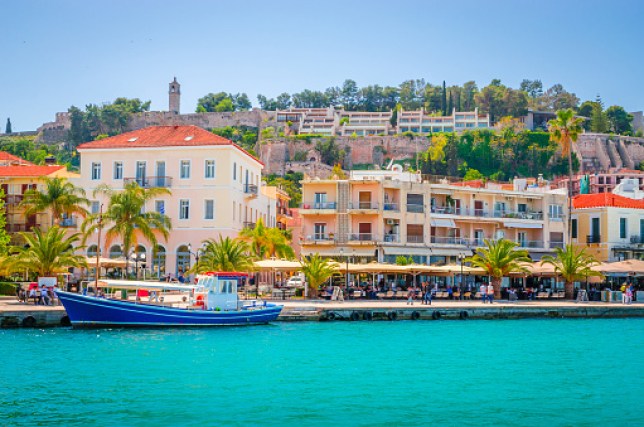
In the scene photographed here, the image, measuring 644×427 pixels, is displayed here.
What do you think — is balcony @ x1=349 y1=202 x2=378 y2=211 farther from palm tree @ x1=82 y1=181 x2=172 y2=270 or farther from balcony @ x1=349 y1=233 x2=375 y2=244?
palm tree @ x1=82 y1=181 x2=172 y2=270

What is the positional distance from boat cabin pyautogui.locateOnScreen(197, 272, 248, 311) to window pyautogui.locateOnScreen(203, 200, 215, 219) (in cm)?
1547

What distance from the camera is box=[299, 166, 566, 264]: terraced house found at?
52469 mm

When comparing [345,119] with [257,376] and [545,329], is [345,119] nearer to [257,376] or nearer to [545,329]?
[545,329]

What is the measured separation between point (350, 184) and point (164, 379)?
3172cm

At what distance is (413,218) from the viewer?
176ft

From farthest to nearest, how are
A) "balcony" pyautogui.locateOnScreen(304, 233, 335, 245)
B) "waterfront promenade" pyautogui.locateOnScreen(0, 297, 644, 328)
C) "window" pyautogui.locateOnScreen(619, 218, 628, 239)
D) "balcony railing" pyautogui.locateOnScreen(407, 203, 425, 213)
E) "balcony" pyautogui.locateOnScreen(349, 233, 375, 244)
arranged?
"window" pyautogui.locateOnScreen(619, 218, 628, 239)
"balcony railing" pyautogui.locateOnScreen(407, 203, 425, 213)
"balcony" pyautogui.locateOnScreen(304, 233, 335, 245)
"balcony" pyautogui.locateOnScreen(349, 233, 375, 244)
"waterfront promenade" pyautogui.locateOnScreen(0, 297, 644, 328)

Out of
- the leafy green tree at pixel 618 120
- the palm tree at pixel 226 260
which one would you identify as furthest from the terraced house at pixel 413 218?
the leafy green tree at pixel 618 120

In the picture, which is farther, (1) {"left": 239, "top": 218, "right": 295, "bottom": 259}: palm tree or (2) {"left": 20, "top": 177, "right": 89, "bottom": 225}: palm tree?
(1) {"left": 239, "top": 218, "right": 295, "bottom": 259}: palm tree

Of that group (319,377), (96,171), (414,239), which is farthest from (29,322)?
(414,239)

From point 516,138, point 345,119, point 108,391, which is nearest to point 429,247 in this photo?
point 108,391

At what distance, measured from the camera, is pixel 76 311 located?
1294 inches

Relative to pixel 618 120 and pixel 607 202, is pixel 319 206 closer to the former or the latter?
pixel 607 202

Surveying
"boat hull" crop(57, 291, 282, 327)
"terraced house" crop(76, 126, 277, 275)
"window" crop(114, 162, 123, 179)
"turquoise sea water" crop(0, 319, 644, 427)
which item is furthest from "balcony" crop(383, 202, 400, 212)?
"boat hull" crop(57, 291, 282, 327)

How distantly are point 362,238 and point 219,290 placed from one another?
18346 mm
